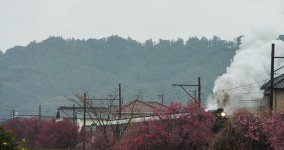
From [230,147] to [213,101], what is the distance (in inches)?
1095

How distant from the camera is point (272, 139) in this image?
26391 millimetres

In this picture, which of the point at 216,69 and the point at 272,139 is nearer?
the point at 272,139

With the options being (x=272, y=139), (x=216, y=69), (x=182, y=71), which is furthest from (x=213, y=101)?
(x=182, y=71)

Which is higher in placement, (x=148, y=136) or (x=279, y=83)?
(x=279, y=83)

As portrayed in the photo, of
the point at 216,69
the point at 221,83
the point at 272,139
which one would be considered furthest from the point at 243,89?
the point at 216,69

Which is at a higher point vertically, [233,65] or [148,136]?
[233,65]

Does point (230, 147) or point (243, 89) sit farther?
point (243, 89)

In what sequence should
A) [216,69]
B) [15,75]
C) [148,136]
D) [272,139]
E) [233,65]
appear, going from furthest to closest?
[15,75] < [216,69] < [233,65] < [148,136] < [272,139]

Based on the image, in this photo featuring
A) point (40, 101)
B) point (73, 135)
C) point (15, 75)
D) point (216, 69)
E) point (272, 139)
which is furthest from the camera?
point (15, 75)

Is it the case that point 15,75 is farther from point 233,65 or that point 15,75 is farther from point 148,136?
point 148,136

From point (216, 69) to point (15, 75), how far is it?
69.0 metres

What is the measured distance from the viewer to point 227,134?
29234 mm

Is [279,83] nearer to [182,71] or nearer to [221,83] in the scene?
[221,83]

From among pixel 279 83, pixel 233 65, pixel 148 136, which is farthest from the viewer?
pixel 233 65
